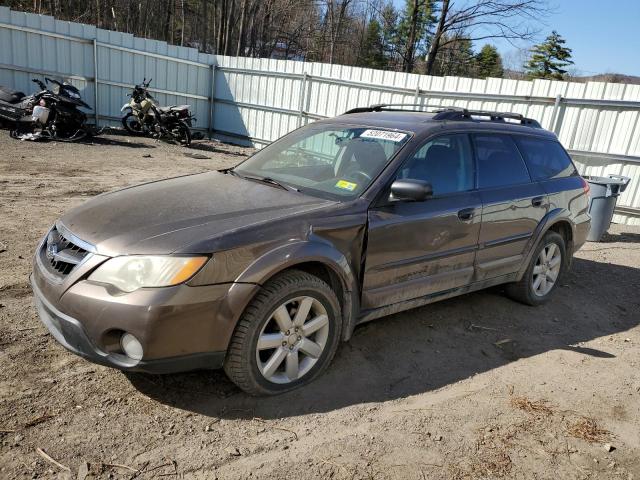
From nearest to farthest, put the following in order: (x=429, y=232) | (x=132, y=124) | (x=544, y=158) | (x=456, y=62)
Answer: (x=429, y=232)
(x=544, y=158)
(x=132, y=124)
(x=456, y=62)

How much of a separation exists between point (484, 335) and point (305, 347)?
6.44 ft

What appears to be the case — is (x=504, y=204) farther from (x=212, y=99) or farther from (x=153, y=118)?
(x=212, y=99)

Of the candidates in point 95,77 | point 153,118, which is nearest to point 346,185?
point 153,118

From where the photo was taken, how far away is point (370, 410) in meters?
3.07

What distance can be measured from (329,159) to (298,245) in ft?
3.89

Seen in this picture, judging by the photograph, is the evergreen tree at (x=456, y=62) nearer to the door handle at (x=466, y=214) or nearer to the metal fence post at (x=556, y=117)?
the metal fence post at (x=556, y=117)

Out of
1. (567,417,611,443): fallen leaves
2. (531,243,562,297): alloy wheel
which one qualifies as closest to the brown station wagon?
(531,243,562,297): alloy wheel

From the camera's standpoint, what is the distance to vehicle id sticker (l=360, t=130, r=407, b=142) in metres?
3.80

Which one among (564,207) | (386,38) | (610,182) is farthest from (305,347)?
(386,38)

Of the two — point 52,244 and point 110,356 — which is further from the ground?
point 52,244

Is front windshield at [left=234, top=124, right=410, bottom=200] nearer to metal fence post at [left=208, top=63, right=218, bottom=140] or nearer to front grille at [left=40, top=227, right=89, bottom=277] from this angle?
front grille at [left=40, top=227, right=89, bottom=277]

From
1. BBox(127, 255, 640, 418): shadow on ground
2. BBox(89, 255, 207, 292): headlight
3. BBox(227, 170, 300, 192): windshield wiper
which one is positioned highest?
BBox(227, 170, 300, 192): windshield wiper

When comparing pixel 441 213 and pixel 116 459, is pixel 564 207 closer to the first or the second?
pixel 441 213

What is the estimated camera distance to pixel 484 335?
4.36 meters
